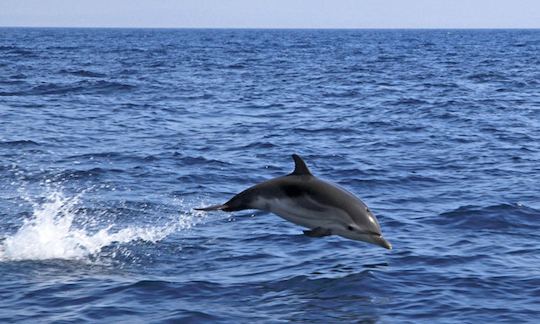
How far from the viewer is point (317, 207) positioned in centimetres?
927

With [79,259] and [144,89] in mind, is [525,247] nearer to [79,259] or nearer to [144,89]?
[79,259]

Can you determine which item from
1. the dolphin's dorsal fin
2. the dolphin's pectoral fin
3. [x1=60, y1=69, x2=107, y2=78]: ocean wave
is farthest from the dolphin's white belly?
[x1=60, y1=69, x2=107, y2=78]: ocean wave

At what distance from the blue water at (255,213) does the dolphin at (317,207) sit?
1.44m

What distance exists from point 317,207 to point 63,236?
6.08 meters

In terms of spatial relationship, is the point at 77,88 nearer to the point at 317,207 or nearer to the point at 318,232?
→ the point at 317,207

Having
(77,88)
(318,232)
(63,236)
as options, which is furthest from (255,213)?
(77,88)

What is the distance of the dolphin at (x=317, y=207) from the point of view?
923 centimetres

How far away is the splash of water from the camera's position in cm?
1323

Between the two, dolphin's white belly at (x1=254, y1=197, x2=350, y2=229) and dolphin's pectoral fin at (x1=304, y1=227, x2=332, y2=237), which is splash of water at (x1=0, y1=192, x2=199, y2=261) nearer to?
dolphin's white belly at (x1=254, y1=197, x2=350, y2=229)

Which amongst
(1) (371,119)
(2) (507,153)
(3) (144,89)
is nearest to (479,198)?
(2) (507,153)

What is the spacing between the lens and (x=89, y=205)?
16.5 meters

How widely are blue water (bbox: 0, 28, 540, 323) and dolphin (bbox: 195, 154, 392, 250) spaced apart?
4.73 feet

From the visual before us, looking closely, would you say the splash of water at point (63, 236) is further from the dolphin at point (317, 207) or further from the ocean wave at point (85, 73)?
the ocean wave at point (85, 73)

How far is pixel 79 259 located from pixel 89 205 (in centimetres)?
358
